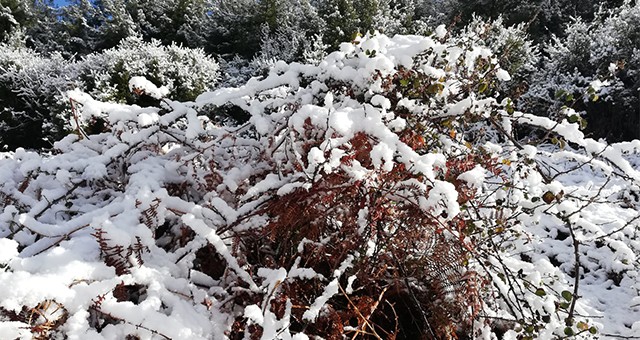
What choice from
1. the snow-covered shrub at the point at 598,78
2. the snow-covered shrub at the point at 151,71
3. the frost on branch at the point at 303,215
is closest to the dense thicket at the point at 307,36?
the snow-covered shrub at the point at 598,78

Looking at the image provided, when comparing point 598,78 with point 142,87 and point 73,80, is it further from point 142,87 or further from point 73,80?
point 73,80

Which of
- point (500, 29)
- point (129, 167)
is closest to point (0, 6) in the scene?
point (500, 29)

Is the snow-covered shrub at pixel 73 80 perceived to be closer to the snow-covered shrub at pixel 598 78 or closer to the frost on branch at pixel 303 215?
the frost on branch at pixel 303 215

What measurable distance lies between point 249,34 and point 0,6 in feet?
22.6

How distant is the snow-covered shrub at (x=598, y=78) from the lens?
5754 mm

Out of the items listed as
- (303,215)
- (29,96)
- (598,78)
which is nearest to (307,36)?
(29,96)

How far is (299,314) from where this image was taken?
1.41 metres

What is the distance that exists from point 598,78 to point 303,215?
5.52 m

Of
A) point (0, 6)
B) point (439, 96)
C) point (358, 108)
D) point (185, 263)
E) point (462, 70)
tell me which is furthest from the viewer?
point (0, 6)

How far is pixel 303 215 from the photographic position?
134cm

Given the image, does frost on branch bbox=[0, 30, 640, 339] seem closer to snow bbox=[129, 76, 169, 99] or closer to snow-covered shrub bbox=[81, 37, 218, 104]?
snow bbox=[129, 76, 169, 99]

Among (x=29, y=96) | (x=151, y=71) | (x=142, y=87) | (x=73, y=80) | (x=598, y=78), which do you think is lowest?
(x=29, y=96)

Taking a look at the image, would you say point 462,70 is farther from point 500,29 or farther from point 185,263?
point 500,29

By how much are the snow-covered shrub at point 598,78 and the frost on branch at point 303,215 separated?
4202mm
